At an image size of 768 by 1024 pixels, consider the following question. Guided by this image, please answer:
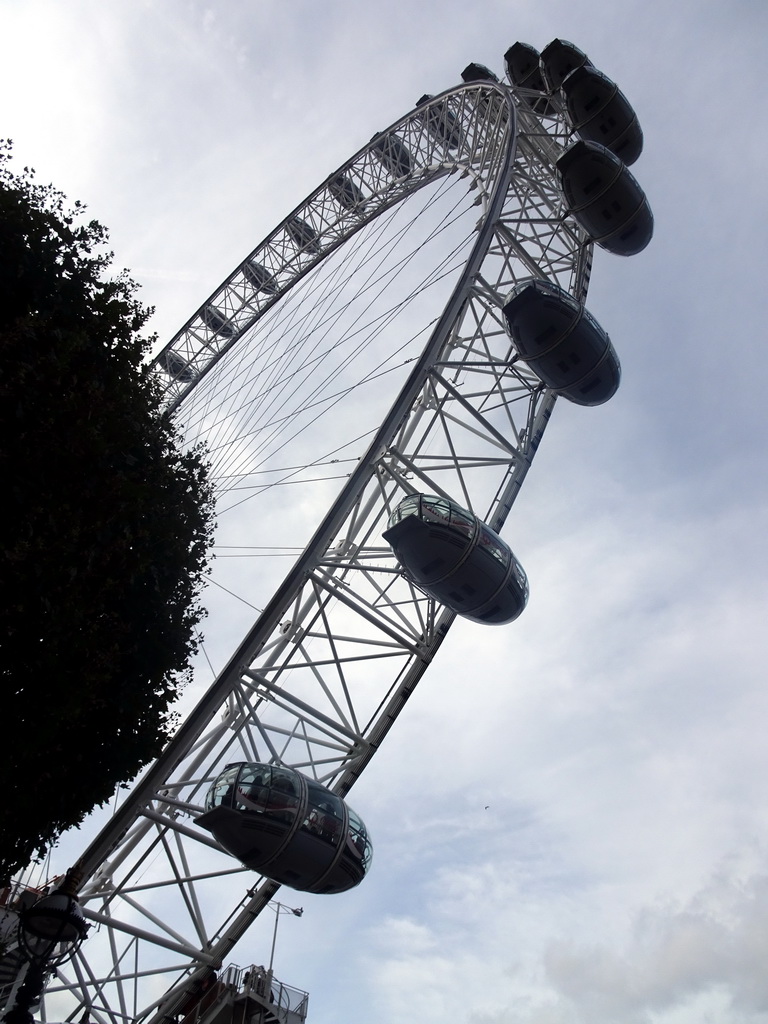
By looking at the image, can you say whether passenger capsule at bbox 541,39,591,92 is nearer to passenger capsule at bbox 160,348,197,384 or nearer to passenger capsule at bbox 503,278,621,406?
passenger capsule at bbox 503,278,621,406

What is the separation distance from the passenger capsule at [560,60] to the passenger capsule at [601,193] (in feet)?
22.3

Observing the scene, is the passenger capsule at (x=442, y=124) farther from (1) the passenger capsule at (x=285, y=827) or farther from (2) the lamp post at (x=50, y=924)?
(2) the lamp post at (x=50, y=924)

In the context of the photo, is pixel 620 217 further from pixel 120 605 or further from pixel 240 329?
pixel 240 329

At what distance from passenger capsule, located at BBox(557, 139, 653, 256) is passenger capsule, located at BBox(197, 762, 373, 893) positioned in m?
17.0

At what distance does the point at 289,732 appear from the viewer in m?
16.9

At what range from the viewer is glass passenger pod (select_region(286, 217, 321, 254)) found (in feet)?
128

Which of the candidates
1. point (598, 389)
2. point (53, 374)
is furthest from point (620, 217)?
point (53, 374)

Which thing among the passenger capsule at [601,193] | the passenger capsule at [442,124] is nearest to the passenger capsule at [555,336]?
the passenger capsule at [601,193]

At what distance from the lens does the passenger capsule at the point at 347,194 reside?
37.0m

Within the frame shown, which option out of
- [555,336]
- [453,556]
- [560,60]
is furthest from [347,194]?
[453,556]

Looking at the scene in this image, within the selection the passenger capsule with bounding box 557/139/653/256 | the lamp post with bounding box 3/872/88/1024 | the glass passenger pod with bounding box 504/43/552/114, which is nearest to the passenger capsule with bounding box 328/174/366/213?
the glass passenger pod with bounding box 504/43/552/114

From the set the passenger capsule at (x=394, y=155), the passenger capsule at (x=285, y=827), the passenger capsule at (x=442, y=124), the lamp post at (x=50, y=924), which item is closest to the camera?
the lamp post at (x=50, y=924)

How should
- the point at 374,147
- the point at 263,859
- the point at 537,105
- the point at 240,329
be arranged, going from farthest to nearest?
the point at 240,329
the point at 374,147
the point at 537,105
the point at 263,859

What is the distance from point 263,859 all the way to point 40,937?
6617 millimetres
